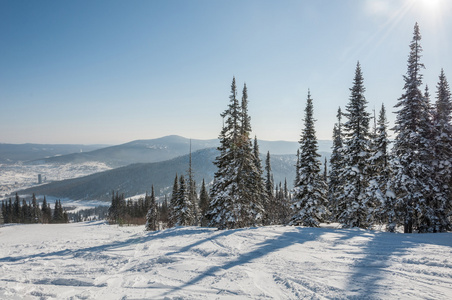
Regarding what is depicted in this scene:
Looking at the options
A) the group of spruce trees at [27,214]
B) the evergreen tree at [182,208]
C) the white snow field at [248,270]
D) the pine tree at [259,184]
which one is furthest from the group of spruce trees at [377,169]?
the group of spruce trees at [27,214]

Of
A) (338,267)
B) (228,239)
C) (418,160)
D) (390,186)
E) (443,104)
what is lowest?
(228,239)

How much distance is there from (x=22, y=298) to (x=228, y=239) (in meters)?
8.42

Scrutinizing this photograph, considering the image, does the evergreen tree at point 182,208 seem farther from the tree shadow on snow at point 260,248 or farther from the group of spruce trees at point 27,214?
the group of spruce trees at point 27,214

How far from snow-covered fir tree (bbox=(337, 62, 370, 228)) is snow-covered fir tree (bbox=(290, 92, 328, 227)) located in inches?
83.9

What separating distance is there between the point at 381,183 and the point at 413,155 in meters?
3.39

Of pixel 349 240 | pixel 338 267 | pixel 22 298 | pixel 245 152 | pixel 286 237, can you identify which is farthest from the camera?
pixel 245 152

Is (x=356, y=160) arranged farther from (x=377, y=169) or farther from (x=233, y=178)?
(x=233, y=178)

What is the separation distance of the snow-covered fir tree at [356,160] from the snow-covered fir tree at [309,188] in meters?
2.13

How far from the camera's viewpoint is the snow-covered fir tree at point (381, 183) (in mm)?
18984

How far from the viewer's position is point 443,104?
71.0 feet

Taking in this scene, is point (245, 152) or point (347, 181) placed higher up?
point (245, 152)

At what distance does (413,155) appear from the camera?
60.1 feet

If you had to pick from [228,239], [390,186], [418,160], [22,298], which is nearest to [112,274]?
[22,298]

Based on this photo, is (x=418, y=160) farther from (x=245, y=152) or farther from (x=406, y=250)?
(x=245, y=152)
